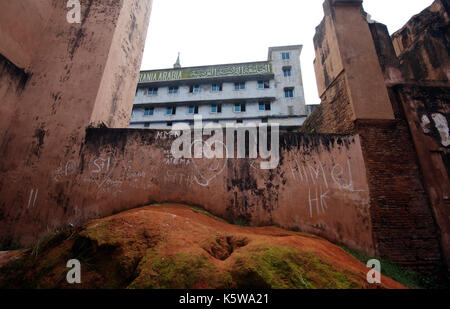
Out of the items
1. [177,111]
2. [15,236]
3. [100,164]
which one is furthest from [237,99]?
[15,236]

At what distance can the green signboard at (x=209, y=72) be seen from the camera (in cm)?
2514

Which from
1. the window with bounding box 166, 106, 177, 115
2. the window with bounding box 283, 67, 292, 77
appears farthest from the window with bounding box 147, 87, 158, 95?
the window with bounding box 283, 67, 292, 77

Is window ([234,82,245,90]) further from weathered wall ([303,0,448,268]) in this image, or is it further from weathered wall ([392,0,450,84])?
weathered wall ([392,0,450,84])

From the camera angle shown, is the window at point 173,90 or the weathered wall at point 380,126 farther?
the window at point 173,90

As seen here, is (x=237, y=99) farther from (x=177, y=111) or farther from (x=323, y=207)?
(x=323, y=207)

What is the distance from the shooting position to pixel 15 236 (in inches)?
228

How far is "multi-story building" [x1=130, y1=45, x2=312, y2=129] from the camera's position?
24359mm

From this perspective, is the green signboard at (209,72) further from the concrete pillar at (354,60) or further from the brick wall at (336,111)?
the brick wall at (336,111)

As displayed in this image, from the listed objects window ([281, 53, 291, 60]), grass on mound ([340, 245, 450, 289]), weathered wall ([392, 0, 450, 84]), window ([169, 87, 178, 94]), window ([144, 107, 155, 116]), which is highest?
window ([281, 53, 291, 60])

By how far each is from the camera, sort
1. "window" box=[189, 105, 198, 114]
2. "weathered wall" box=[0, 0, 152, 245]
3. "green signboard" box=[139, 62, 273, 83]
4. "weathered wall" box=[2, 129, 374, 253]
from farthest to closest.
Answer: "window" box=[189, 105, 198, 114] → "green signboard" box=[139, 62, 273, 83] → "weathered wall" box=[0, 0, 152, 245] → "weathered wall" box=[2, 129, 374, 253]

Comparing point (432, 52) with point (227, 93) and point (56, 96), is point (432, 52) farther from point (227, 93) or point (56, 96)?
point (227, 93)

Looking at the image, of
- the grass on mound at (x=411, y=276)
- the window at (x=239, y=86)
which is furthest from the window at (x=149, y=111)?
the grass on mound at (x=411, y=276)

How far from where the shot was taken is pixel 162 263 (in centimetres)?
262

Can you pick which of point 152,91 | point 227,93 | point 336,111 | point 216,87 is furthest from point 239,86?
point 336,111
